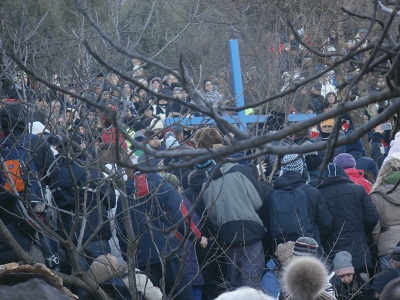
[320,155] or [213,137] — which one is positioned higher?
[213,137]

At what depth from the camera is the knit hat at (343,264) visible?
283 inches

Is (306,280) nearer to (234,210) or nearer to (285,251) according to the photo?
(285,251)

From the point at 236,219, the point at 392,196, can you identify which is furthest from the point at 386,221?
the point at 236,219

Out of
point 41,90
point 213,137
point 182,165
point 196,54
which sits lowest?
point 196,54

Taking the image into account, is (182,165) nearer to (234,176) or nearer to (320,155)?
(234,176)

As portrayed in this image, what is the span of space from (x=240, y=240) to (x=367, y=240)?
1.38m

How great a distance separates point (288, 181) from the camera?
7.63 meters

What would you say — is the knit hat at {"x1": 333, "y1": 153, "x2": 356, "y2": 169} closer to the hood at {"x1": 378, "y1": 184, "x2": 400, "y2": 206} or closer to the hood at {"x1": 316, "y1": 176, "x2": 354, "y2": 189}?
the hood at {"x1": 378, "y1": 184, "x2": 400, "y2": 206}

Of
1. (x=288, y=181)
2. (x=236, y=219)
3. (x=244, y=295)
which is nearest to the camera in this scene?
(x=244, y=295)

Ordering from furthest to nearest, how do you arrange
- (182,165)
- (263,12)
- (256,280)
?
(263,12) → (256,280) → (182,165)

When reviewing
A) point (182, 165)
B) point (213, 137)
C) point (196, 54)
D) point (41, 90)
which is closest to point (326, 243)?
point (213, 137)

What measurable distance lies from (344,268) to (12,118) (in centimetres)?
308

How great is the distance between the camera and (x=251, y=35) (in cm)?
1845

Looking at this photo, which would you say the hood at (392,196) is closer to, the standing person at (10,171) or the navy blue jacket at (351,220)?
the navy blue jacket at (351,220)
